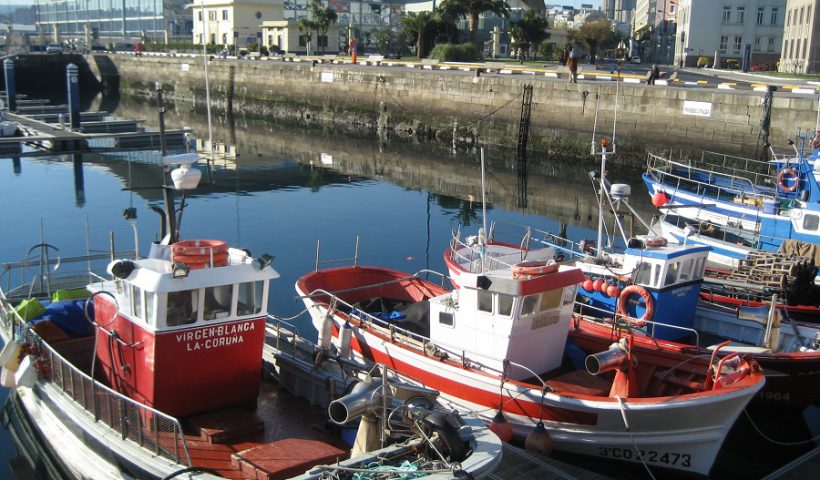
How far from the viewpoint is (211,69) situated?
202ft

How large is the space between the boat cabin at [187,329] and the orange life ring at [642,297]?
6.33 meters

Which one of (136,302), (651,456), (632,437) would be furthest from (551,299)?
(136,302)

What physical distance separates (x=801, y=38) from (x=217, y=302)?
6326 centimetres

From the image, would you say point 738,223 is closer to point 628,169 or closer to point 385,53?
point 628,169

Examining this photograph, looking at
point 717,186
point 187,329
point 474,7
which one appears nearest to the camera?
point 187,329

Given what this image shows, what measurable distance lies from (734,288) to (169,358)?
10883mm

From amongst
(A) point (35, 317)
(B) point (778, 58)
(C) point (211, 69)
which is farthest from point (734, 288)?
(B) point (778, 58)

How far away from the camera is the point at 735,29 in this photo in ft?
242

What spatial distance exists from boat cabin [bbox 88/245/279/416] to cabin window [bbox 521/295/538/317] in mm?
3672

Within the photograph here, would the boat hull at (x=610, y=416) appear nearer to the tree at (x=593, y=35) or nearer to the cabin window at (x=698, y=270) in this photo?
the cabin window at (x=698, y=270)

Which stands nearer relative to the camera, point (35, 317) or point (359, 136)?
point (35, 317)

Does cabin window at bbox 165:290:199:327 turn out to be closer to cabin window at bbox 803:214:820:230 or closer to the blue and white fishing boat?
the blue and white fishing boat

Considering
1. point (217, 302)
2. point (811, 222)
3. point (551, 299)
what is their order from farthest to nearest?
point (811, 222)
point (551, 299)
point (217, 302)

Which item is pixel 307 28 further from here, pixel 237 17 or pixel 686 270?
pixel 686 270
